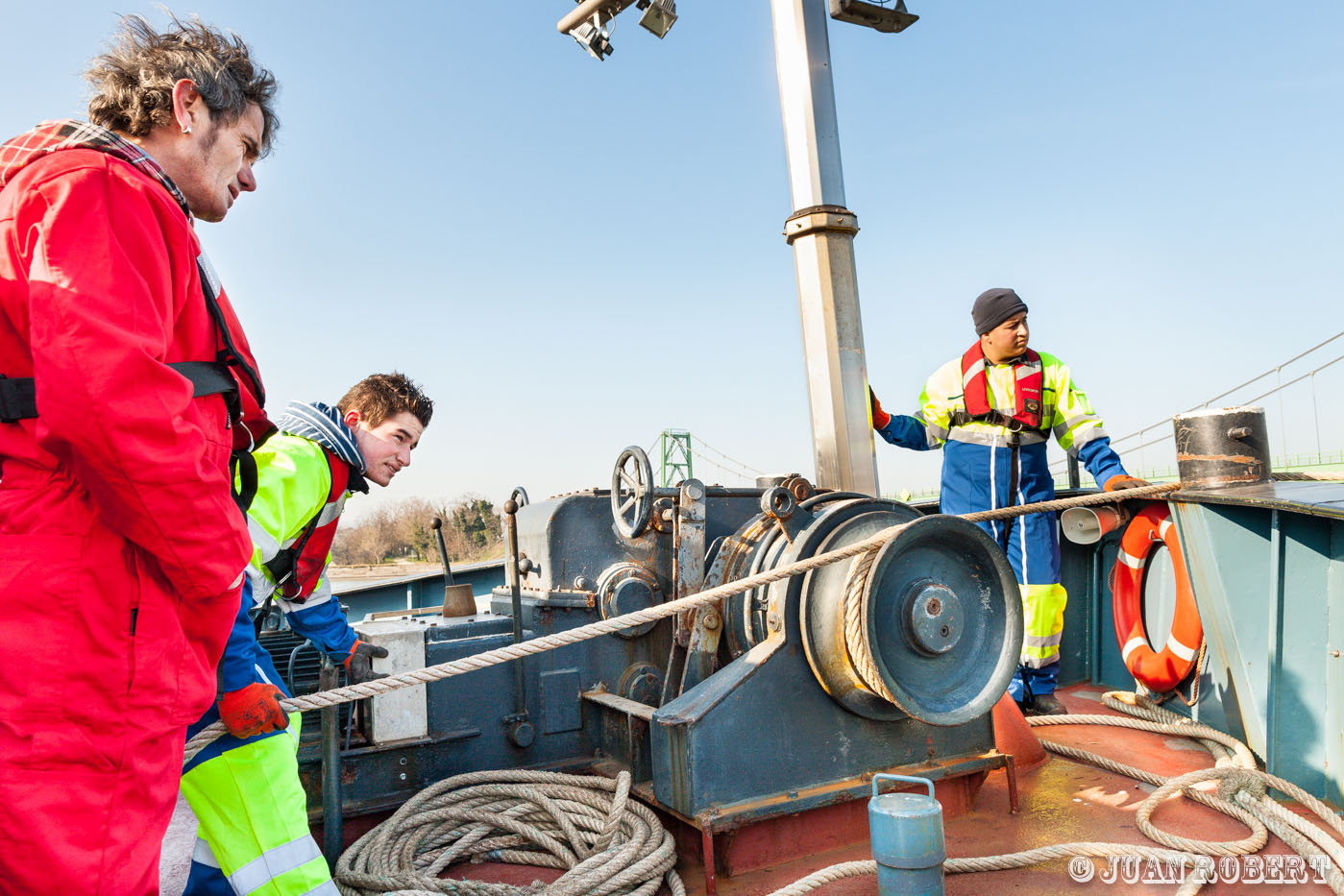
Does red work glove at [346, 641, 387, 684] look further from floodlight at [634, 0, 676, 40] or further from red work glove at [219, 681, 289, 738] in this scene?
floodlight at [634, 0, 676, 40]

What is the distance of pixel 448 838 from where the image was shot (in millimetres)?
2479

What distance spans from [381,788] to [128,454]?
1.89m

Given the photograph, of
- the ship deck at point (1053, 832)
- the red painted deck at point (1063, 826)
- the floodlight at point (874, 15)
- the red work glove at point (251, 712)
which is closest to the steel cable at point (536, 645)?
the red work glove at point (251, 712)

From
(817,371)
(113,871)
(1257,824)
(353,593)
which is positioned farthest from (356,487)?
(353,593)

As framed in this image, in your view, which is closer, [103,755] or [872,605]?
[103,755]

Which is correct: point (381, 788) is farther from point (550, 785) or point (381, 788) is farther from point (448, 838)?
point (550, 785)

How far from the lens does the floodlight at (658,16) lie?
4.89m

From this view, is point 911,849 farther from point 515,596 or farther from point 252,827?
point 515,596

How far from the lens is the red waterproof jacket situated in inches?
44.4

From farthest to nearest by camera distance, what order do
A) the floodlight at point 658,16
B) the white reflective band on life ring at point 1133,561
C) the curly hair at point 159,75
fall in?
the floodlight at point 658,16
the white reflective band on life ring at point 1133,561
the curly hair at point 159,75

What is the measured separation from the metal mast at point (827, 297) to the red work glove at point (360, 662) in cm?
208

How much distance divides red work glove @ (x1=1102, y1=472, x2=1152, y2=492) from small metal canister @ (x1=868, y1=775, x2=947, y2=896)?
2.07 meters

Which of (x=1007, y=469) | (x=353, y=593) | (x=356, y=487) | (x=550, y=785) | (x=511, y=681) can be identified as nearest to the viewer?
(x=356, y=487)
